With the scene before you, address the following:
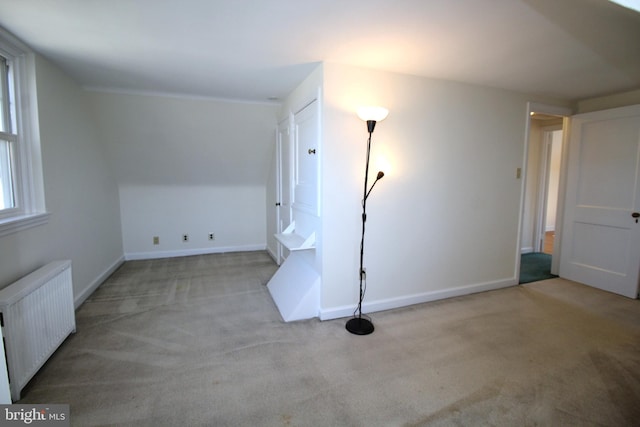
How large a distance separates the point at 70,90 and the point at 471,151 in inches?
169

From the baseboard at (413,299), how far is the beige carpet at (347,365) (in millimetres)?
91

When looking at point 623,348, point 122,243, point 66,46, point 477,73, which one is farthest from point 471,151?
point 122,243

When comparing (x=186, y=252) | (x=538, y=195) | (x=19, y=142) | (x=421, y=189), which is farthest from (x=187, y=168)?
(x=538, y=195)

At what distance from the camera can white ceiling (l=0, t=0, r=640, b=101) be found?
176 cm

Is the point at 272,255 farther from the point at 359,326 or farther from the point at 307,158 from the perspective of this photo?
the point at 359,326

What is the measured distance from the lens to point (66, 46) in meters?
2.34

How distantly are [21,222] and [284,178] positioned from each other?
105 inches

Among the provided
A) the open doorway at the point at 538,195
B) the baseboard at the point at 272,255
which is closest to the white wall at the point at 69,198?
the baseboard at the point at 272,255

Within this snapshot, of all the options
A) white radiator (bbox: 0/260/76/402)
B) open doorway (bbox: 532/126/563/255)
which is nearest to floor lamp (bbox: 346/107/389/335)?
white radiator (bbox: 0/260/76/402)

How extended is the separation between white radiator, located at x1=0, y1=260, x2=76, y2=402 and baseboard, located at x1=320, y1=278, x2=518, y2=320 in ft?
6.80

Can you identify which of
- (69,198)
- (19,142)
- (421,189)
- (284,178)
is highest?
(19,142)

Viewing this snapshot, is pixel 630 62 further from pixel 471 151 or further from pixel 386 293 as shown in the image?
pixel 386 293

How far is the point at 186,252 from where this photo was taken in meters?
5.07

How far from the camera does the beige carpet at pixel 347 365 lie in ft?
5.74
